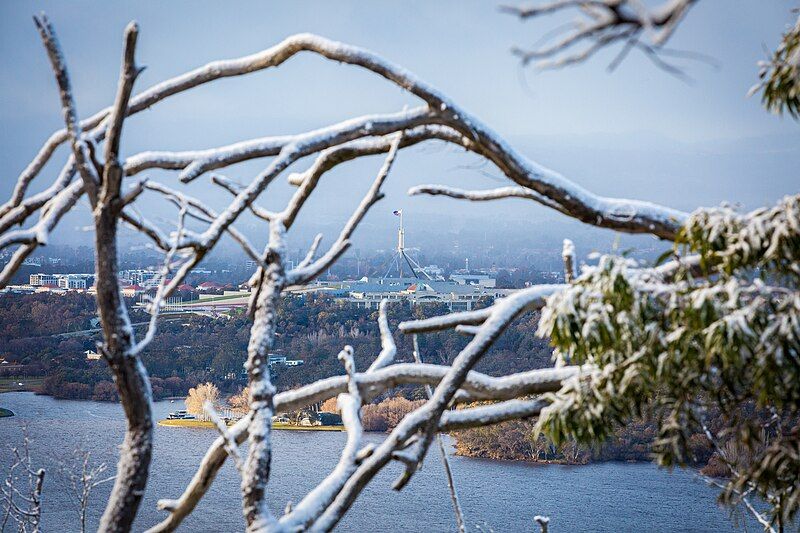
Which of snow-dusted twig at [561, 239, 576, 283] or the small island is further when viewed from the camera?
the small island

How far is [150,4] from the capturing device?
496 inches

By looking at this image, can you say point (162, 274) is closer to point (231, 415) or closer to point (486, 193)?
point (486, 193)

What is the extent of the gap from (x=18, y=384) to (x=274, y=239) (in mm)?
11807

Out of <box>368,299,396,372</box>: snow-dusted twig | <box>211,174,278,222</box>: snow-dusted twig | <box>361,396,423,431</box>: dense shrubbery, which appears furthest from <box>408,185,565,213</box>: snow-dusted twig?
<box>361,396,423,431</box>: dense shrubbery

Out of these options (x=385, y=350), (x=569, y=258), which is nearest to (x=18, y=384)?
(x=385, y=350)

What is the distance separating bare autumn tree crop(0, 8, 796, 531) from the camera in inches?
72.0

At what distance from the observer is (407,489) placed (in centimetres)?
1005

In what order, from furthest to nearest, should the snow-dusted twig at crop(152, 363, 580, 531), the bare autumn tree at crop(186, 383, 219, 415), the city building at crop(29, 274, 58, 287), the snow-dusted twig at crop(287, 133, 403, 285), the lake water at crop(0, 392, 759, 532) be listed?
1. the city building at crop(29, 274, 58, 287)
2. the bare autumn tree at crop(186, 383, 219, 415)
3. the lake water at crop(0, 392, 759, 532)
4. the snow-dusted twig at crop(152, 363, 580, 531)
5. the snow-dusted twig at crop(287, 133, 403, 285)

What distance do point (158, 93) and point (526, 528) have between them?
285 inches

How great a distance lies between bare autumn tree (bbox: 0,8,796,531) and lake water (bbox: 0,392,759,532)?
5.51 m

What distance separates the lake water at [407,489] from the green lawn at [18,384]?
91cm

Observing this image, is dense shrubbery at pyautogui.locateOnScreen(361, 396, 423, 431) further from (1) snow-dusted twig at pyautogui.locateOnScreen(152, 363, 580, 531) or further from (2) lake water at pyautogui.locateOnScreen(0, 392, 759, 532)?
(1) snow-dusted twig at pyautogui.locateOnScreen(152, 363, 580, 531)

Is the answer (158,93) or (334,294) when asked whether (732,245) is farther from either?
(334,294)

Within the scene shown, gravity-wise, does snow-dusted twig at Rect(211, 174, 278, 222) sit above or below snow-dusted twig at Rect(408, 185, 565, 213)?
below
